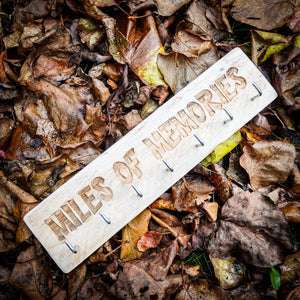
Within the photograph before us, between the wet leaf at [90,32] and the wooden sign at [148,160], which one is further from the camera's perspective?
the wet leaf at [90,32]

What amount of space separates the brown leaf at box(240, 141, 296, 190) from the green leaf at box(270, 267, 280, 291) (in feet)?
1.53

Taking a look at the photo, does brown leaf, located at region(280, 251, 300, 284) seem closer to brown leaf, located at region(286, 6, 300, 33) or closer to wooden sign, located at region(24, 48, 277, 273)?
wooden sign, located at region(24, 48, 277, 273)

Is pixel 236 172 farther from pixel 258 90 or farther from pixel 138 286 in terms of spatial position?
pixel 138 286

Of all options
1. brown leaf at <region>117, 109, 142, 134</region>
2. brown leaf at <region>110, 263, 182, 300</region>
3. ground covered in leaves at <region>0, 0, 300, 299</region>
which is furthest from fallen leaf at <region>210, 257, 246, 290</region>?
brown leaf at <region>117, 109, 142, 134</region>

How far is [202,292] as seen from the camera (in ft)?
4.36

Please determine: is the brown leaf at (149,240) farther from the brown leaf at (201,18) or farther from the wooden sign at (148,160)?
the brown leaf at (201,18)

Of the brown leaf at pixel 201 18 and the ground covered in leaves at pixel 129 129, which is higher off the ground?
the brown leaf at pixel 201 18

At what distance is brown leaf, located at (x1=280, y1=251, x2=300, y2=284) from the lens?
1.32 metres

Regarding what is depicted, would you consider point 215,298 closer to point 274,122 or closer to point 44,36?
point 274,122

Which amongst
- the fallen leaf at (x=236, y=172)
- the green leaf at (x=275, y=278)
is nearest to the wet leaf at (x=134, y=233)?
the fallen leaf at (x=236, y=172)

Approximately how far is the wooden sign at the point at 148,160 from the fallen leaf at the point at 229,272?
54 centimetres

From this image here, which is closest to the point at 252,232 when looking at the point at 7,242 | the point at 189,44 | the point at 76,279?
the point at 76,279

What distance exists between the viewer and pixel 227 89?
4.44 feet

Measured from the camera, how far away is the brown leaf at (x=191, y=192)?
4.40 ft
